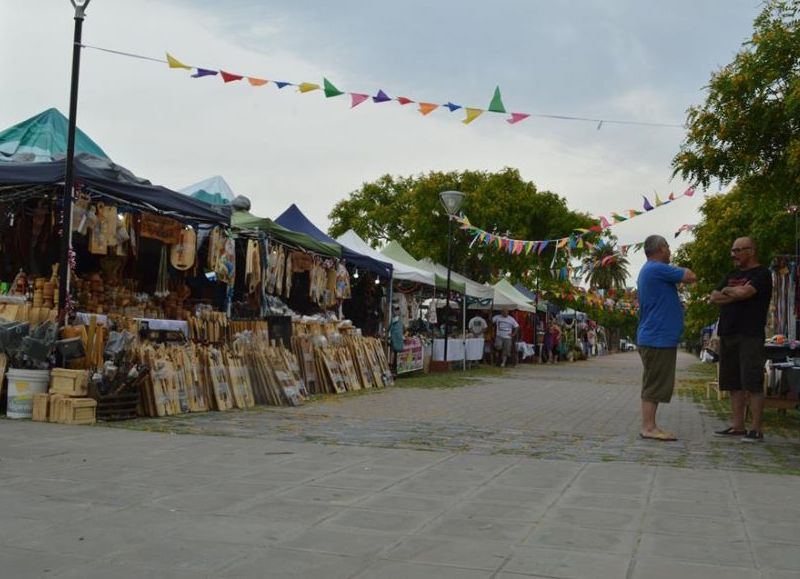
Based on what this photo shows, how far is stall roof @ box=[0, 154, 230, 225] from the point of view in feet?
29.8

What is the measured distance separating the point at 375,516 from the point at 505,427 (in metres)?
4.57

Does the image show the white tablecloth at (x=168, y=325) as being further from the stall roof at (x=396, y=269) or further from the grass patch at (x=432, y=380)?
the stall roof at (x=396, y=269)

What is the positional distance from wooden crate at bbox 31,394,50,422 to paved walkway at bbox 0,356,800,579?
545 millimetres

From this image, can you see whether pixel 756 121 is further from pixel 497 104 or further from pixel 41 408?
pixel 41 408

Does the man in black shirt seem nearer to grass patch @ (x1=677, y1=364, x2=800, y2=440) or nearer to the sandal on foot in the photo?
the sandal on foot

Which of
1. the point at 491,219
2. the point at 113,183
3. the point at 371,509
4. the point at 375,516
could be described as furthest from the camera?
the point at 491,219

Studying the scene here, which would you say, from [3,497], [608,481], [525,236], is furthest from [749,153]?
[525,236]

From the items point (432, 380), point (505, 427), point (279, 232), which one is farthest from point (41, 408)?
point (432, 380)

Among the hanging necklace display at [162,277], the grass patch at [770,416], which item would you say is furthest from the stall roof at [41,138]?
the grass patch at [770,416]

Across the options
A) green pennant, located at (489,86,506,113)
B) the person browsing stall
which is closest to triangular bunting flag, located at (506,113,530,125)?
green pennant, located at (489,86,506,113)

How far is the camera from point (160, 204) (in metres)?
10.2

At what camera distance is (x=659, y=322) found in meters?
7.43

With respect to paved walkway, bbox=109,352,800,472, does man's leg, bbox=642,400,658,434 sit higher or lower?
higher

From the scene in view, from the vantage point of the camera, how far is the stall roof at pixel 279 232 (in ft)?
41.4
